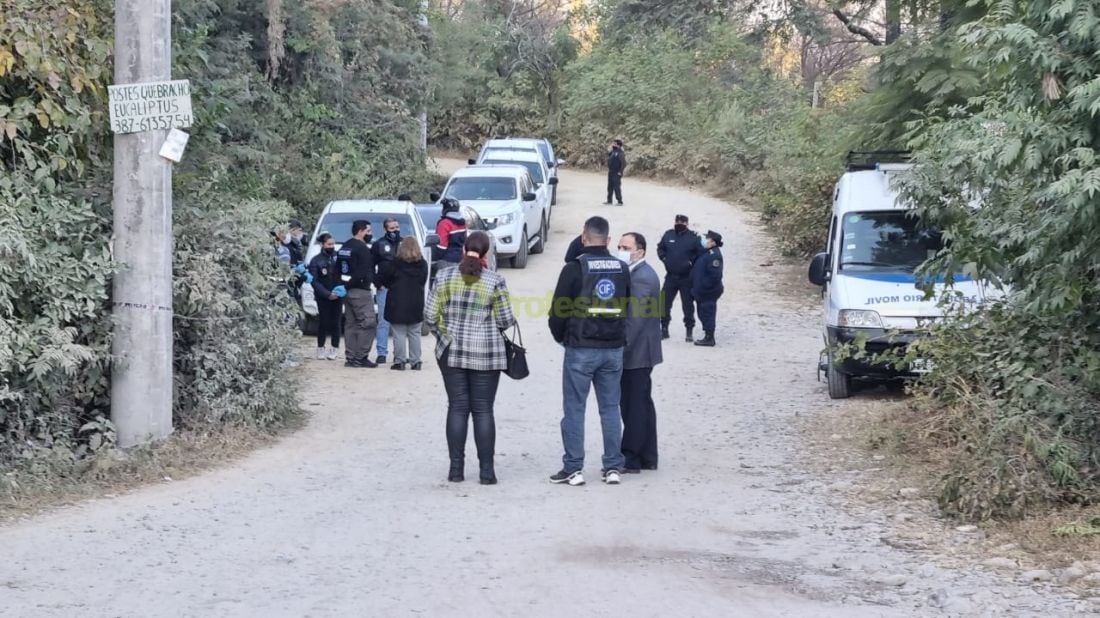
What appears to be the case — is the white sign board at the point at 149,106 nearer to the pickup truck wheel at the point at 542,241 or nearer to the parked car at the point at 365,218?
the parked car at the point at 365,218

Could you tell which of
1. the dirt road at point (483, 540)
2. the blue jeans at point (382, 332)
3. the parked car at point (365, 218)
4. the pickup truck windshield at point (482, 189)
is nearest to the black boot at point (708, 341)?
the parked car at point (365, 218)

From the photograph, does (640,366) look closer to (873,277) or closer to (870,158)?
(873,277)

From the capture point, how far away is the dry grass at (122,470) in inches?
329

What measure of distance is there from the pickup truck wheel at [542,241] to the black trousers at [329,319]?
1157 cm

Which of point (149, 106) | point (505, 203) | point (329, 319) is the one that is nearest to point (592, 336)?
point (149, 106)

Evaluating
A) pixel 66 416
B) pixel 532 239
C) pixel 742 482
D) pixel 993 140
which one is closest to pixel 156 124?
pixel 66 416

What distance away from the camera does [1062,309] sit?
846cm

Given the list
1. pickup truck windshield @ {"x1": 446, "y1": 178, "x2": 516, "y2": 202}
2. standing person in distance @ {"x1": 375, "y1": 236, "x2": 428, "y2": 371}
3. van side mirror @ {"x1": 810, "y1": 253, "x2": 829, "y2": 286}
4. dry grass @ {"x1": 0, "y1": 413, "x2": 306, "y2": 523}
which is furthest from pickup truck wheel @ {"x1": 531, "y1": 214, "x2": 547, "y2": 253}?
dry grass @ {"x1": 0, "y1": 413, "x2": 306, "y2": 523}

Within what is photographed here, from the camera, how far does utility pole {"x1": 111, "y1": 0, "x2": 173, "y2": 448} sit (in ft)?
30.6

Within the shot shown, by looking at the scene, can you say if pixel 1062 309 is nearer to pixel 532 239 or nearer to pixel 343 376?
pixel 343 376

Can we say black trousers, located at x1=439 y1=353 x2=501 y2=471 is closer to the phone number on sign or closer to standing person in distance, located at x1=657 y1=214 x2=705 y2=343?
the phone number on sign

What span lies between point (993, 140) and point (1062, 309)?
51.5 inches

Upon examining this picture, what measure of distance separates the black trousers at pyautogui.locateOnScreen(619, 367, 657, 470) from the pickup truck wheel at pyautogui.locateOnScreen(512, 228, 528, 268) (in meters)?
14.3

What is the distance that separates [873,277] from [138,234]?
7.26m
